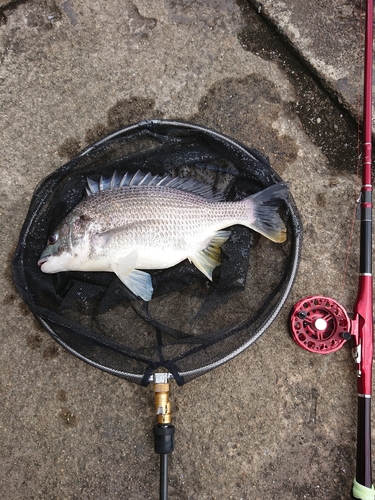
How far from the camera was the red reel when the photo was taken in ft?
8.60

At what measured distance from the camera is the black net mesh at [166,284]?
2.43m

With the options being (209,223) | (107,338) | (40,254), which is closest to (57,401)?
(107,338)

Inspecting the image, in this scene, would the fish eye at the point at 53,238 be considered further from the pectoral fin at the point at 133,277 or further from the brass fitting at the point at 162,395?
the brass fitting at the point at 162,395

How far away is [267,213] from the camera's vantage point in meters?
2.51

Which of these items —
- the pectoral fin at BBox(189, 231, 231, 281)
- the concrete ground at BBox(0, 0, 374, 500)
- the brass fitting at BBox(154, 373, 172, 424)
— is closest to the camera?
the brass fitting at BBox(154, 373, 172, 424)

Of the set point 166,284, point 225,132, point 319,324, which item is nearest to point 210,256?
point 166,284

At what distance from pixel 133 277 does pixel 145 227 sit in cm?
28

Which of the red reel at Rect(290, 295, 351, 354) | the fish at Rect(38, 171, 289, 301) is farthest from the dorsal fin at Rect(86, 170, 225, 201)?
the red reel at Rect(290, 295, 351, 354)

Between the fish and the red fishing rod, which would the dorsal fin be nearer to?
the fish

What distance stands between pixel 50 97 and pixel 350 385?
260 centimetres

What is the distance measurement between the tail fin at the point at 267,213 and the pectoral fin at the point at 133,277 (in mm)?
671

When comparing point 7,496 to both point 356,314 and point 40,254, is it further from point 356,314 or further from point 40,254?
point 356,314

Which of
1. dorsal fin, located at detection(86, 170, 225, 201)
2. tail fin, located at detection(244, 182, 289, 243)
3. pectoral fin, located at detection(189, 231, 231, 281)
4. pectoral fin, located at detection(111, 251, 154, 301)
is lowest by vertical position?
pectoral fin, located at detection(111, 251, 154, 301)

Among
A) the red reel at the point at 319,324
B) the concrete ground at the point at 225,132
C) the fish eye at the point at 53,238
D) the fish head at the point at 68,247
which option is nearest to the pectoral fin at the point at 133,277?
the fish head at the point at 68,247
